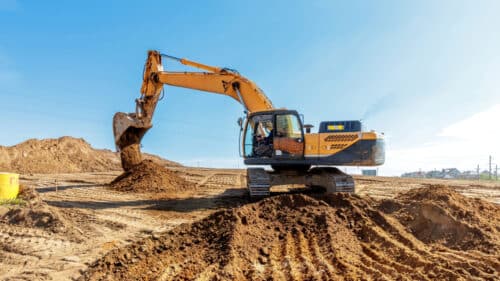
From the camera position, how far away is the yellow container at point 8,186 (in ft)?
26.6

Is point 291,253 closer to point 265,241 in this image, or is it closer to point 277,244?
point 277,244

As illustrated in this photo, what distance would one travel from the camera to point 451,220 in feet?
18.1

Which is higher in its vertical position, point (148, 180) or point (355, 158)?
point (355, 158)

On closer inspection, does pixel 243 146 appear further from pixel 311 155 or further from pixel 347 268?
pixel 347 268

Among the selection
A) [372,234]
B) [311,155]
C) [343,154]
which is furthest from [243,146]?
[372,234]

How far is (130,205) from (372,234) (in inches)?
252

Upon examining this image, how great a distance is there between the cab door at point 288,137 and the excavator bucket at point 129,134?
5.60 metres

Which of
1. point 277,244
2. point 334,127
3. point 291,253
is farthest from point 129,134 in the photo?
point 291,253

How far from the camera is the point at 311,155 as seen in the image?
9148 mm

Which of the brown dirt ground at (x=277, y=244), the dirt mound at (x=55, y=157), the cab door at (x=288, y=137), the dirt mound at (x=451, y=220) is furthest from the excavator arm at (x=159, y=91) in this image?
the dirt mound at (x=55, y=157)

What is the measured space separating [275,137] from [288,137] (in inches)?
14.5

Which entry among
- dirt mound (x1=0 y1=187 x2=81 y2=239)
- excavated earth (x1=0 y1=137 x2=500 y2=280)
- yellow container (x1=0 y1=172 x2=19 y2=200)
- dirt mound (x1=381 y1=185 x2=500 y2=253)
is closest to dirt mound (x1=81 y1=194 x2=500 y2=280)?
excavated earth (x1=0 y1=137 x2=500 y2=280)

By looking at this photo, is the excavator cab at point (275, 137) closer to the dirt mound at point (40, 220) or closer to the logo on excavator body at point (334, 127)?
the logo on excavator body at point (334, 127)

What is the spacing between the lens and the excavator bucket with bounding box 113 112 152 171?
12047 mm
